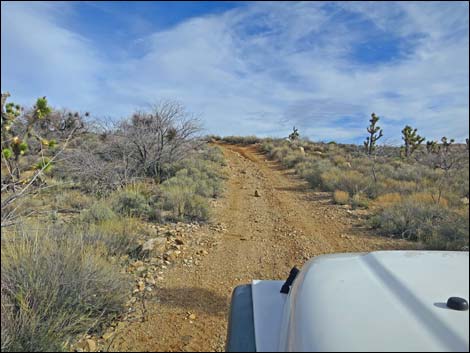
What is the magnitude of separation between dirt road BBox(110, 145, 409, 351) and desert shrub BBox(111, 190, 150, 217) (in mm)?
1453

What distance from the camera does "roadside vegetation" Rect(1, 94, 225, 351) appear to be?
2588 millimetres

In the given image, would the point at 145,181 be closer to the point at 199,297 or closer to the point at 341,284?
the point at 199,297

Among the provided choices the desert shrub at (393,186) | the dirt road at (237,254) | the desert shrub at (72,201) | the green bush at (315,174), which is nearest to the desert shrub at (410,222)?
the desert shrub at (393,186)

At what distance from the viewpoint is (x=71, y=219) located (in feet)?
20.2

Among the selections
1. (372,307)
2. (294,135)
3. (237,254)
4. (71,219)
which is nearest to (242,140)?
(294,135)

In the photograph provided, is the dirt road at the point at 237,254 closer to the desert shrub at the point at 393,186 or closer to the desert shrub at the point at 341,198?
the desert shrub at the point at 341,198

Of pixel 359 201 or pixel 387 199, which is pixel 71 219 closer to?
pixel 387 199

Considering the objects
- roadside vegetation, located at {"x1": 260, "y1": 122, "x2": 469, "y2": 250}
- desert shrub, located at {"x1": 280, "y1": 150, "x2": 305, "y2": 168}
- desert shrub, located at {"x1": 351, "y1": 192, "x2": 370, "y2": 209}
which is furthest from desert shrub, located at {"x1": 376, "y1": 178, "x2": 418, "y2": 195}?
desert shrub, located at {"x1": 280, "y1": 150, "x2": 305, "y2": 168}

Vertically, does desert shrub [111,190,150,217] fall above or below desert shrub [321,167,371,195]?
below

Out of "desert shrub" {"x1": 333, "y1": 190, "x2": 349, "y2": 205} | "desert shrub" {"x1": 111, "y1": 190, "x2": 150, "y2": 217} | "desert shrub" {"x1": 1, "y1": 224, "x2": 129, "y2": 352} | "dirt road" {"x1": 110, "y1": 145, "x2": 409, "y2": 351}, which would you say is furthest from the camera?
"desert shrub" {"x1": 333, "y1": 190, "x2": 349, "y2": 205}

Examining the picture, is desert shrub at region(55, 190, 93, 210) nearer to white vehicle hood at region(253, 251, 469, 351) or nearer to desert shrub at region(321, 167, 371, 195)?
white vehicle hood at region(253, 251, 469, 351)

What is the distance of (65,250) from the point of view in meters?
3.36

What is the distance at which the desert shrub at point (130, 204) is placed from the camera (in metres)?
6.81

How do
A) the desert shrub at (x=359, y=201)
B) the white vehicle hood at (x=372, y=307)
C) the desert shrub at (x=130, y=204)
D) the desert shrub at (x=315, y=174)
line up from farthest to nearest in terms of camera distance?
the desert shrub at (x=315, y=174), the desert shrub at (x=359, y=201), the desert shrub at (x=130, y=204), the white vehicle hood at (x=372, y=307)
